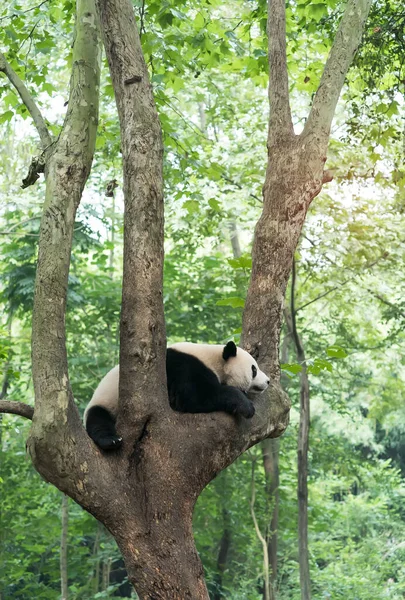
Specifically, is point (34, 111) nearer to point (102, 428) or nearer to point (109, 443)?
point (102, 428)

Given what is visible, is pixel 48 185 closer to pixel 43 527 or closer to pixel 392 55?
pixel 392 55

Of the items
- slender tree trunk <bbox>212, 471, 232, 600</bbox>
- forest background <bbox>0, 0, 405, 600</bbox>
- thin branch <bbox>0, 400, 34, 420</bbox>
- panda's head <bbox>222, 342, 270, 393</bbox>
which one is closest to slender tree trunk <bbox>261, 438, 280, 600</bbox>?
forest background <bbox>0, 0, 405, 600</bbox>

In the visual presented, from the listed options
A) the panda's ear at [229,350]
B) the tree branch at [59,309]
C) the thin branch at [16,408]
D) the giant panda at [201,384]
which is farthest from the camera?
the panda's ear at [229,350]

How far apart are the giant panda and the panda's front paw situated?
11cm

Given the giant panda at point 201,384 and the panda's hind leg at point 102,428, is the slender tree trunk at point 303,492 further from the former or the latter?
the panda's hind leg at point 102,428

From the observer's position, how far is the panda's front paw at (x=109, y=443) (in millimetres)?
3045

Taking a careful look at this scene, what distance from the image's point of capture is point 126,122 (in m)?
3.38

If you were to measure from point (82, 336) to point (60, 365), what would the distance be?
30.0 feet

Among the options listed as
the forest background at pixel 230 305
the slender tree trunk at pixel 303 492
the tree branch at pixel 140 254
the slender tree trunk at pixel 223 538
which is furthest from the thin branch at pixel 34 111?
the slender tree trunk at pixel 223 538

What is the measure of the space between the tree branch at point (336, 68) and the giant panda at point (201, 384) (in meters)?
1.43

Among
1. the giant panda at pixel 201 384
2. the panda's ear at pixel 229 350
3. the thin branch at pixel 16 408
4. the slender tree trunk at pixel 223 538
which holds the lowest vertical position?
the slender tree trunk at pixel 223 538

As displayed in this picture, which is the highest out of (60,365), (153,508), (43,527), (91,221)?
(91,221)

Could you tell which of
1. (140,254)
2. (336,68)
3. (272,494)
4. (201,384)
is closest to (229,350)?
(201,384)

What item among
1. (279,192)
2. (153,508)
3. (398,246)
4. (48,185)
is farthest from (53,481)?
(398,246)
